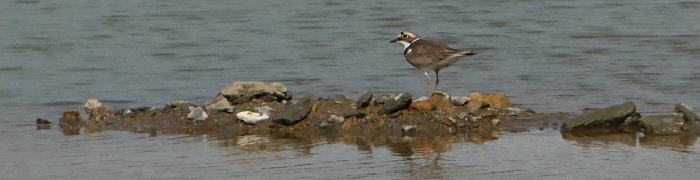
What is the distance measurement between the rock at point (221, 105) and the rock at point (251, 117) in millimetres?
208

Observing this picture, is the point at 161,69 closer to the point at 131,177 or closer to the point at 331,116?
the point at 331,116

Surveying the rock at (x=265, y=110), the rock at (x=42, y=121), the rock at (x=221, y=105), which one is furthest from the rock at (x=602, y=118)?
the rock at (x=42, y=121)

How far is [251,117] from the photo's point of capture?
8.73 m

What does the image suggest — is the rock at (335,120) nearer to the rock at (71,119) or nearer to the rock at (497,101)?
the rock at (497,101)

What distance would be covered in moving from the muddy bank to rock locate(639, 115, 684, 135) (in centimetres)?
2

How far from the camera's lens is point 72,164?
23.4 feet

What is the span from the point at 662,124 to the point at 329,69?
4645 mm

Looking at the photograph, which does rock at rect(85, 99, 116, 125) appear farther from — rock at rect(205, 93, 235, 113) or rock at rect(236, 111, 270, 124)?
rock at rect(236, 111, 270, 124)

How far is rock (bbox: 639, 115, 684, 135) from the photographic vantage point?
812 centimetres

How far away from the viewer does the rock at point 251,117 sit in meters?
8.70

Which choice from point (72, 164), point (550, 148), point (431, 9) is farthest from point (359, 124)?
point (431, 9)

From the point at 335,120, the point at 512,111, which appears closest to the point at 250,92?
the point at 335,120

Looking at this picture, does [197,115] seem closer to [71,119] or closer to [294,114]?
[294,114]

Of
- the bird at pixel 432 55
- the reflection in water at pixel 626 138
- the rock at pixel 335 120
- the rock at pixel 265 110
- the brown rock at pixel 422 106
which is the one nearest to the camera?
the reflection in water at pixel 626 138
